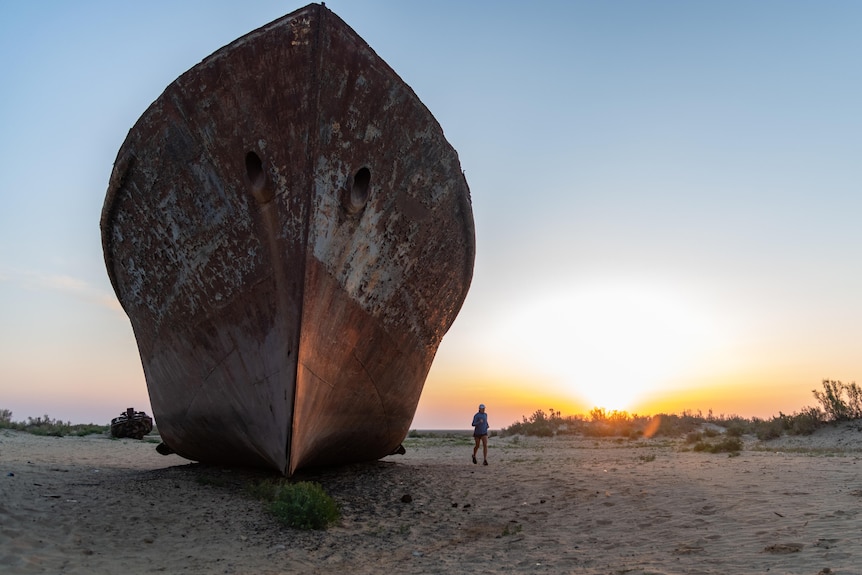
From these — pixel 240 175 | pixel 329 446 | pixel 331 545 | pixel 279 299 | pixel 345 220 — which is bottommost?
pixel 331 545

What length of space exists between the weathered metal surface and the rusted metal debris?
13.0 m

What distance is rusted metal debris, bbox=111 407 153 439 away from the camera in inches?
672

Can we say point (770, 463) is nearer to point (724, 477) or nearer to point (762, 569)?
point (724, 477)

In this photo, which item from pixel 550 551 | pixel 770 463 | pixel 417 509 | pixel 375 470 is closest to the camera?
pixel 550 551

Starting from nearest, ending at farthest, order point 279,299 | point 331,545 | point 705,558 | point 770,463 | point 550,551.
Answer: point 705,558 < point 550,551 < point 331,545 < point 279,299 < point 770,463

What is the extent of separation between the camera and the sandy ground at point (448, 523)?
3.69 meters

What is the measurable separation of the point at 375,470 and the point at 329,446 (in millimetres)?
1693

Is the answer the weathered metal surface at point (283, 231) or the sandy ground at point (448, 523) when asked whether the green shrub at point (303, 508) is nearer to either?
the sandy ground at point (448, 523)

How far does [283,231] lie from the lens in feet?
16.3

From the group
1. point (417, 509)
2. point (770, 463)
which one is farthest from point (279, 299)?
point (770, 463)

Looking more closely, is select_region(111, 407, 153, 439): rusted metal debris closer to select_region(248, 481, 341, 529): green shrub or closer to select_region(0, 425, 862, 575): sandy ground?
select_region(0, 425, 862, 575): sandy ground

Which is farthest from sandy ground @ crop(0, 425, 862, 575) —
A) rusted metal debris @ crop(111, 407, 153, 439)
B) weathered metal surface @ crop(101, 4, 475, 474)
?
rusted metal debris @ crop(111, 407, 153, 439)

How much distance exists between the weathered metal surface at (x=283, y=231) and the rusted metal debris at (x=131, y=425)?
12969 mm

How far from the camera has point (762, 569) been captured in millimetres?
3227
